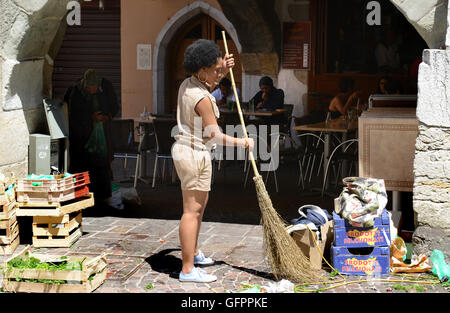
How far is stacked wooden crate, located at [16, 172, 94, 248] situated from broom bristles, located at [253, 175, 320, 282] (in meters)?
2.10

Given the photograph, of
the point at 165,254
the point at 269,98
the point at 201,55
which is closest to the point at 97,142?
the point at 165,254

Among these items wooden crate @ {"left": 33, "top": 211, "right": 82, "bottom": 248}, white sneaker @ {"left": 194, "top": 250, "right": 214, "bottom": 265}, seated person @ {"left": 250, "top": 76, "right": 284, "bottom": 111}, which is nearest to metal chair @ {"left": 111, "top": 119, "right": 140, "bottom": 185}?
seated person @ {"left": 250, "top": 76, "right": 284, "bottom": 111}

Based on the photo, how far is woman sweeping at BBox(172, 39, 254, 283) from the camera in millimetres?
5539

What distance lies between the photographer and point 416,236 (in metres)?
6.18

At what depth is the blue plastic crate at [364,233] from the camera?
594 centimetres

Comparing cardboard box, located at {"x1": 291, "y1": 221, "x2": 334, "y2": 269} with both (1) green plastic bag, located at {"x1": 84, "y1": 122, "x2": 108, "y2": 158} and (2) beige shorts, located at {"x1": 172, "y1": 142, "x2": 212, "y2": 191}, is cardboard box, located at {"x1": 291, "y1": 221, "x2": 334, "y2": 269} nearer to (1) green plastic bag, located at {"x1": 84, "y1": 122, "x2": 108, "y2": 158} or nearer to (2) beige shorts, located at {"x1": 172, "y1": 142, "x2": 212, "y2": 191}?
(2) beige shorts, located at {"x1": 172, "y1": 142, "x2": 212, "y2": 191}

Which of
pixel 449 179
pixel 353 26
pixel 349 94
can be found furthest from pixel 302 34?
pixel 449 179

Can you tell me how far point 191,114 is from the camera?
556 centimetres

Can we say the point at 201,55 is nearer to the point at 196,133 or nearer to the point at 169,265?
the point at 196,133

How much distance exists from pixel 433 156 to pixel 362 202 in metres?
0.73

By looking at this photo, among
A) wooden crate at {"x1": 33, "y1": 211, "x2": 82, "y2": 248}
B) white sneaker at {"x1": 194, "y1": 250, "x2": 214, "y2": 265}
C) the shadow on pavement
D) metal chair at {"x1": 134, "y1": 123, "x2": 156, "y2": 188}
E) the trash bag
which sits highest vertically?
metal chair at {"x1": 134, "y1": 123, "x2": 156, "y2": 188}

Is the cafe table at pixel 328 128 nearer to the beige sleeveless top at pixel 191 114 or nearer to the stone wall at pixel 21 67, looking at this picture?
the stone wall at pixel 21 67

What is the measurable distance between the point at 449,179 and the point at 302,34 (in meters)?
8.09
